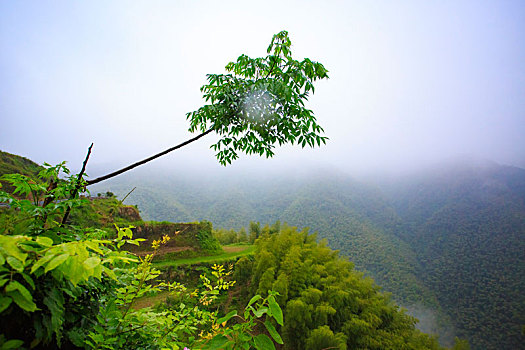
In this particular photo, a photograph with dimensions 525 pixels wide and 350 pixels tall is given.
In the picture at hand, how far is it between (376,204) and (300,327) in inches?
2936

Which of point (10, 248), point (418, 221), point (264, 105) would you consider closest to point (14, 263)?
point (10, 248)

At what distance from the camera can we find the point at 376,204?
73.0m

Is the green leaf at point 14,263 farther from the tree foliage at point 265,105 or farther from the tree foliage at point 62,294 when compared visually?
the tree foliage at point 265,105

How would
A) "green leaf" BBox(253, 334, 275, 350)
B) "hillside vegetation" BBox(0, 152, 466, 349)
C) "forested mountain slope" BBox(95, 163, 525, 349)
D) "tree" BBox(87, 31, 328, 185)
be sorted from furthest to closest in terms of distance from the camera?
1. "forested mountain slope" BBox(95, 163, 525, 349)
2. "tree" BBox(87, 31, 328, 185)
3. "green leaf" BBox(253, 334, 275, 350)
4. "hillside vegetation" BBox(0, 152, 466, 349)

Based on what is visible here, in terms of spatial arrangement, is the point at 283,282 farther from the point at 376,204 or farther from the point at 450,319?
the point at 376,204

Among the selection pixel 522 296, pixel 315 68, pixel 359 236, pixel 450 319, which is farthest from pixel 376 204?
pixel 315 68

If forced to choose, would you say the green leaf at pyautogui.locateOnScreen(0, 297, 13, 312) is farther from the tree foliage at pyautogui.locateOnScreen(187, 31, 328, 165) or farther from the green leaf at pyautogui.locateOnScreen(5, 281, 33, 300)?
the tree foliage at pyautogui.locateOnScreen(187, 31, 328, 165)

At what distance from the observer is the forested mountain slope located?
3509cm

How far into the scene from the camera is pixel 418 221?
64375 millimetres

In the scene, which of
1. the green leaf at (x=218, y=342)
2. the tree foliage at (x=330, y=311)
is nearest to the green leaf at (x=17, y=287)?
the green leaf at (x=218, y=342)

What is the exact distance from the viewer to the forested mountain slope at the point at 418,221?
35.1 m

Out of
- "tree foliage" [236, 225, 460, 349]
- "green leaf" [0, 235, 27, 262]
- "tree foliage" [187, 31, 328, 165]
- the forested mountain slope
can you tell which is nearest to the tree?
"tree foliage" [187, 31, 328, 165]

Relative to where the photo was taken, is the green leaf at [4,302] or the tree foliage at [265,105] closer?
the green leaf at [4,302]

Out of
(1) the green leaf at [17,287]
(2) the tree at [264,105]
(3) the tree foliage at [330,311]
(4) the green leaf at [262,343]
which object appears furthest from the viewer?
(3) the tree foliage at [330,311]
